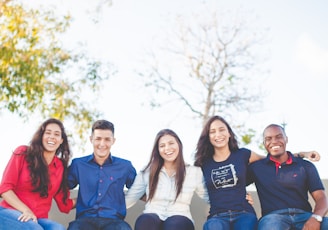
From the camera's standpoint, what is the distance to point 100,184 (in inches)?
153

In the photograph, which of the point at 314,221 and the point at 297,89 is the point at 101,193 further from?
the point at 297,89

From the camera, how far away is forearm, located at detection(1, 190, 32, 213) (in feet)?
11.4

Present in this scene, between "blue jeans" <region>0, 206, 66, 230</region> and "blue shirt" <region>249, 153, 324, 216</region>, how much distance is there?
160cm

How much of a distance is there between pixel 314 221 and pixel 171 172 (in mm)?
1180

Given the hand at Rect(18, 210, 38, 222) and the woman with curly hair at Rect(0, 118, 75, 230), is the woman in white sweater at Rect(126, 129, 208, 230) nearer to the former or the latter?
the woman with curly hair at Rect(0, 118, 75, 230)

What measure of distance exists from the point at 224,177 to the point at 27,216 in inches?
60.5

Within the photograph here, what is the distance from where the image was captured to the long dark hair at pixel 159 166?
12.8ft

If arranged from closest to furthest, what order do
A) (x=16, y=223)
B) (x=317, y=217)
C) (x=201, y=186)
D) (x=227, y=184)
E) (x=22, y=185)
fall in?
1. (x=16, y=223)
2. (x=317, y=217)
3. (x=22, y=185)
4. (x=227, y=184)
5. (x=201, y=186)

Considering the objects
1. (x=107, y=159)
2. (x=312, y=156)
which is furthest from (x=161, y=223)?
(x=312, y=156)

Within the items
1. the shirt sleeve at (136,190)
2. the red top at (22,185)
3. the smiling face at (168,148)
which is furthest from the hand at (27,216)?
the smiling face at (168,148)

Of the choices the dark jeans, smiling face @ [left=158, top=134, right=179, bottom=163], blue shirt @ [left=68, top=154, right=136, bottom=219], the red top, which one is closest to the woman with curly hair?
the red top

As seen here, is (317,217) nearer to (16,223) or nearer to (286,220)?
(286,220)

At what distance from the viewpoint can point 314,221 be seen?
351cm

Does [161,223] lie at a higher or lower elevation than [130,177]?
lower
